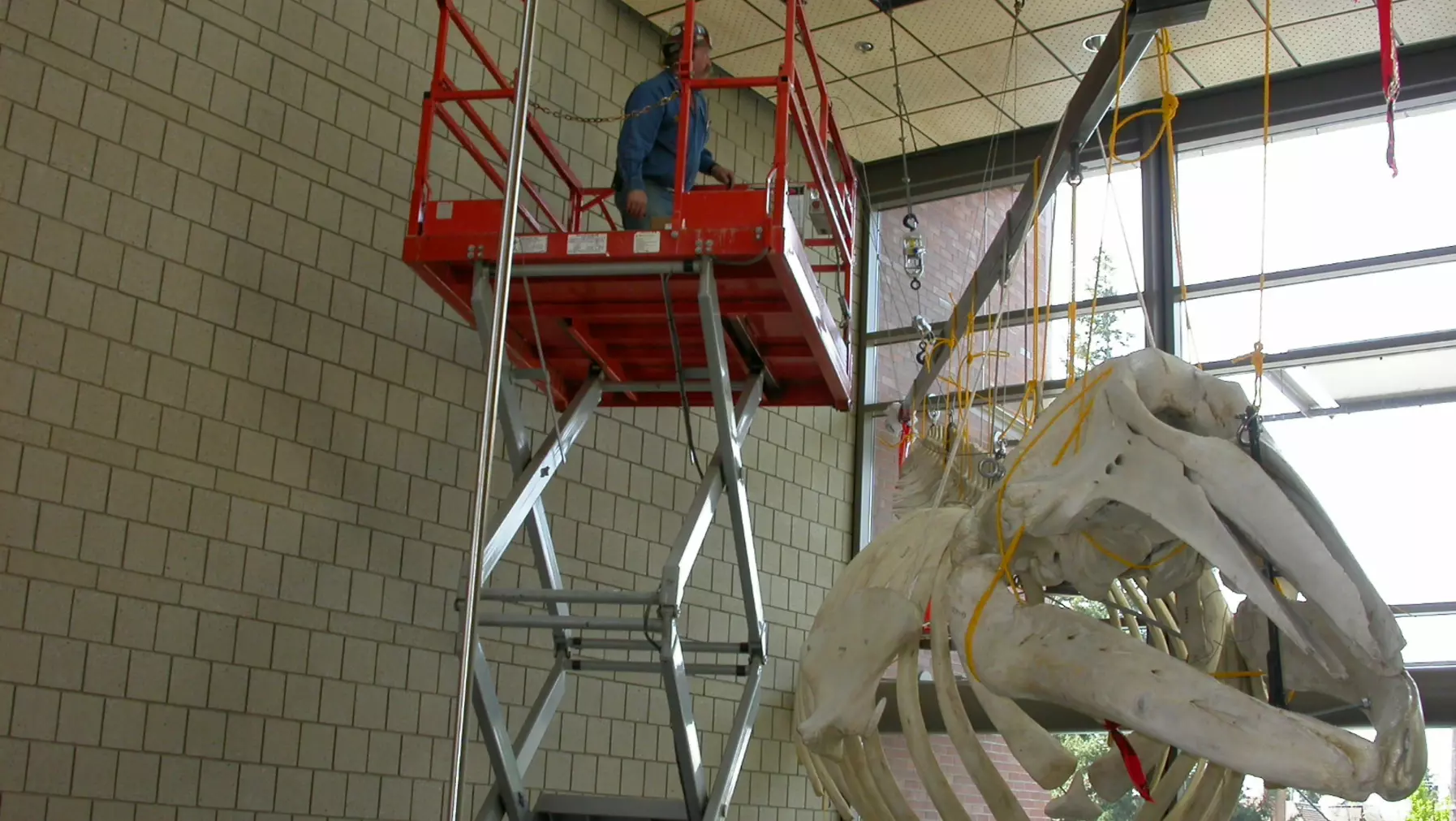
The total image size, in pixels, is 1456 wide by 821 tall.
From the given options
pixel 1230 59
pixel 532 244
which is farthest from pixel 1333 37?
pixel 532 244

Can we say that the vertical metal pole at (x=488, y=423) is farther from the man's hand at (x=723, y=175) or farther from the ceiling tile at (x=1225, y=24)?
the ceiling tile at (x=1225, y=24)

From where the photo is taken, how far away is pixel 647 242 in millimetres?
5488

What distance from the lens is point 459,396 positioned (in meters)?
7.95

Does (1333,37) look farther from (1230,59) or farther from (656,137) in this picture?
(656,137)

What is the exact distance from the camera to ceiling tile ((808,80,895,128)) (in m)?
10.5

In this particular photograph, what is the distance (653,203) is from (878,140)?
5052 mm

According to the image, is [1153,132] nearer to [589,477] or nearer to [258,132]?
[589,477]

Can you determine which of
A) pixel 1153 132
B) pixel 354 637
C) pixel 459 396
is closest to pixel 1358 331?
pixel 1153 132

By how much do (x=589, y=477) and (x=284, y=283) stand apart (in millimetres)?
2333

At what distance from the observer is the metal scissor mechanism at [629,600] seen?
215 inches

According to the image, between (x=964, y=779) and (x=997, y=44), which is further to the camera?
(x=964, y=779)

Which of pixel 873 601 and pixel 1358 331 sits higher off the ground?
pixel 1358 331

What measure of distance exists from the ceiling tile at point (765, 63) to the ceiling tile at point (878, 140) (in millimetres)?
768

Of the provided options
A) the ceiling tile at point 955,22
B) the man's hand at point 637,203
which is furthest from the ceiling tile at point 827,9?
the man's hand at point 637,203
